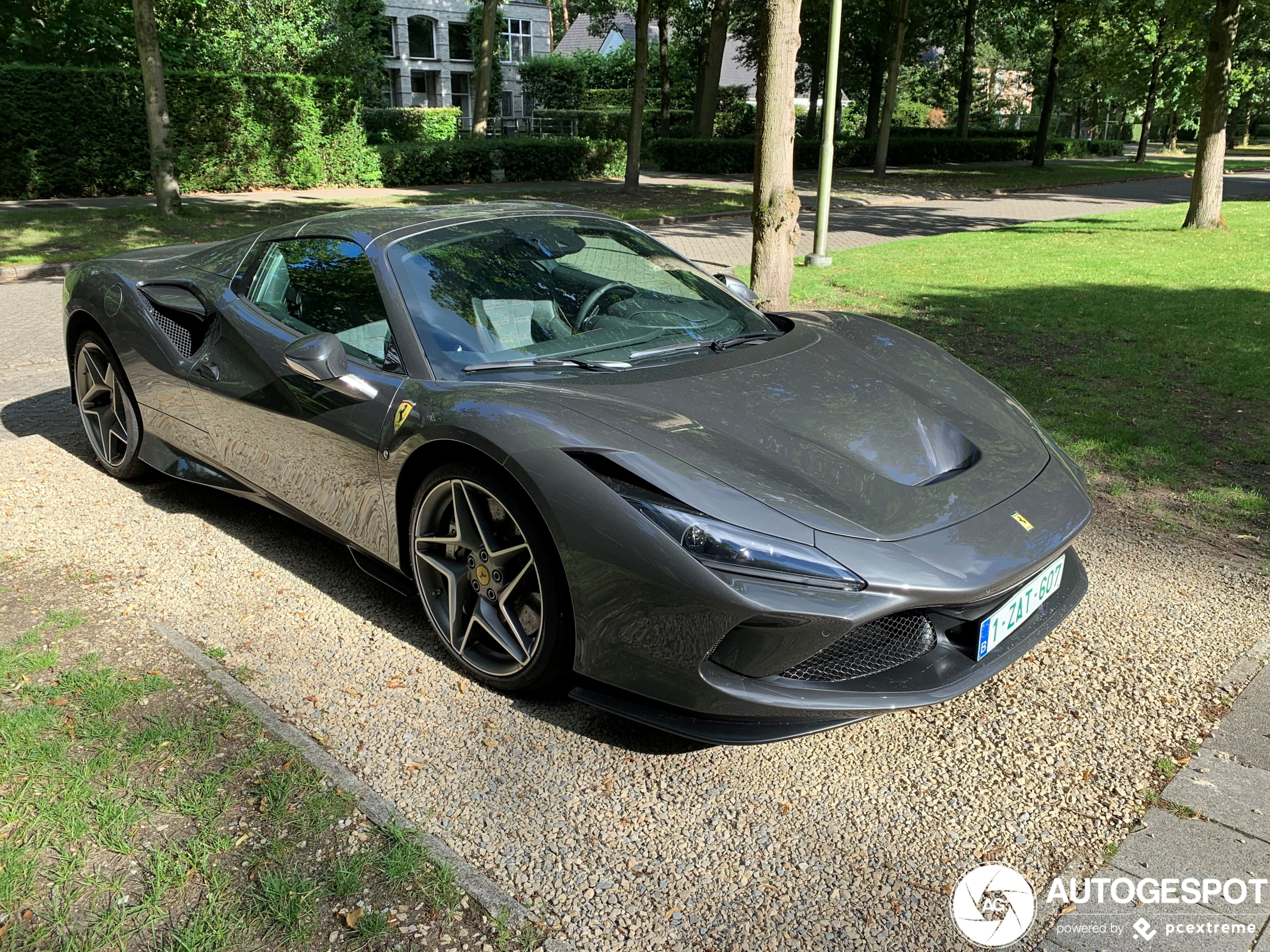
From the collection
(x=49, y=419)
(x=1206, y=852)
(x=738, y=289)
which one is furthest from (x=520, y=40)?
(x=1206, y=852)

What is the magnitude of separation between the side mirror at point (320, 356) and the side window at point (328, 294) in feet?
0.33

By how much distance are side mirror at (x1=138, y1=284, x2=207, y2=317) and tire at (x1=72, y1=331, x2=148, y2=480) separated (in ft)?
1.32

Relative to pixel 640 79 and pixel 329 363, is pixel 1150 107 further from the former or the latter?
pixel 329 363

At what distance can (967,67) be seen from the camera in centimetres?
3516

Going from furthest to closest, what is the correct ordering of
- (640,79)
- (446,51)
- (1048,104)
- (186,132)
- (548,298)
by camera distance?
(446,51) < (1048,104) < (186,132) < (640,79) < (548,298)

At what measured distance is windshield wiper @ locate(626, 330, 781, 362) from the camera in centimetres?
325

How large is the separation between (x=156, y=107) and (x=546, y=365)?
15.2m

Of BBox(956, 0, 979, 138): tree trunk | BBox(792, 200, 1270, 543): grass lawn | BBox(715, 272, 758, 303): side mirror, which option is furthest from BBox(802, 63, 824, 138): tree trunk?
BBox(715, 272, 758, 303): side mirror

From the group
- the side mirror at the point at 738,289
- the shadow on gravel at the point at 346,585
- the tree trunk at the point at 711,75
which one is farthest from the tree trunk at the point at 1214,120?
the tree trunk at the point at 711,75

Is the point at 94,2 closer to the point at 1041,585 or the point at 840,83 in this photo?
the point at 1041,585

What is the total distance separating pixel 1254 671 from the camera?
3.11 metres

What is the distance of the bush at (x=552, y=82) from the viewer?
49.1 m

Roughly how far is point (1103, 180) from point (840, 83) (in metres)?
14.5

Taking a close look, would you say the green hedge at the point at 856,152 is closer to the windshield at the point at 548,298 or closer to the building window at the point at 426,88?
the windshield at the point at 548,298
